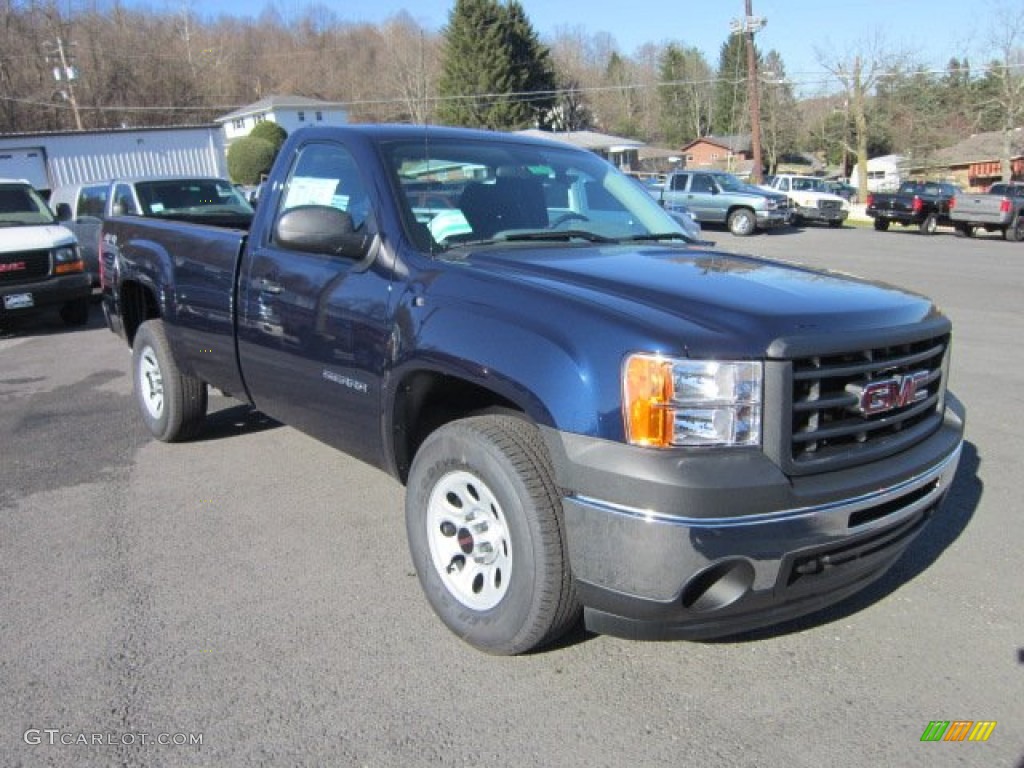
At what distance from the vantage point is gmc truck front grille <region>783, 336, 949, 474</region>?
2.48m

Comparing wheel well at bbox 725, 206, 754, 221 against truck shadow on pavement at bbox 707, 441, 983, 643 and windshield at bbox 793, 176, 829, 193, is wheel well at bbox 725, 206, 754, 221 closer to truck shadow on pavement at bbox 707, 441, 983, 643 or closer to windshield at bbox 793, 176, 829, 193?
windshield at bbox 793, 176, 829, 193

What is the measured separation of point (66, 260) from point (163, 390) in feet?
20.2

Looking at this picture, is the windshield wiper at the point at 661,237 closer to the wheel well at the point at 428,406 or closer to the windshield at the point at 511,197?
the windshield at the point at 511,197

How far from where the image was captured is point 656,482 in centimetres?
232

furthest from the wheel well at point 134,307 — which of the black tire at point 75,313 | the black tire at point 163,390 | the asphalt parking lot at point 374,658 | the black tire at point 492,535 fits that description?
the black tire at point 75,313

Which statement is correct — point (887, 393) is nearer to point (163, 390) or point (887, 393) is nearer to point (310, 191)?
point (310, 191)

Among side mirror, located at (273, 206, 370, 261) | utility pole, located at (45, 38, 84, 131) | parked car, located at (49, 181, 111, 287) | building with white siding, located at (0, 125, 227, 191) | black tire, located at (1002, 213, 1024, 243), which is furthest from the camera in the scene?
utility pole, located at (45, 38, 84, 131)

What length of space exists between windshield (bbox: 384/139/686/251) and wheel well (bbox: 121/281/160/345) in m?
2.99

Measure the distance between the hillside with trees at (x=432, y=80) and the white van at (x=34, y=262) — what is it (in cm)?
3478

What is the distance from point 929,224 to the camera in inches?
1098

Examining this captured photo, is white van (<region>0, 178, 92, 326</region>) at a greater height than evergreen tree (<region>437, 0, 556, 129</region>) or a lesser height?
lesser

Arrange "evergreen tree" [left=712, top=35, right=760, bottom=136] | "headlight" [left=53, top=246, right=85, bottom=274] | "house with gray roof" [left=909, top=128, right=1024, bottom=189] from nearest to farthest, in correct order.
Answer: "headlight" [left=53, top=246, right=85, bottom=274] → "house with gray roof" [left=909, top=128, right=1024, bottom=189] → "evergreen tree" [left=712, top=35, right=760, bottom=136]

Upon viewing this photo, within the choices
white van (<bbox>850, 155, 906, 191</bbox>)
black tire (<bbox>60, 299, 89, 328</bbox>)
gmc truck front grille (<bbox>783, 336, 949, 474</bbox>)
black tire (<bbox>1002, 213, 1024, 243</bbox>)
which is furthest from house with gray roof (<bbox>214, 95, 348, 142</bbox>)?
gmc truck front grille (<bbox>783, 336, 949, 474</bbox>)

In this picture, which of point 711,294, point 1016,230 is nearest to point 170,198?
point 711,294
